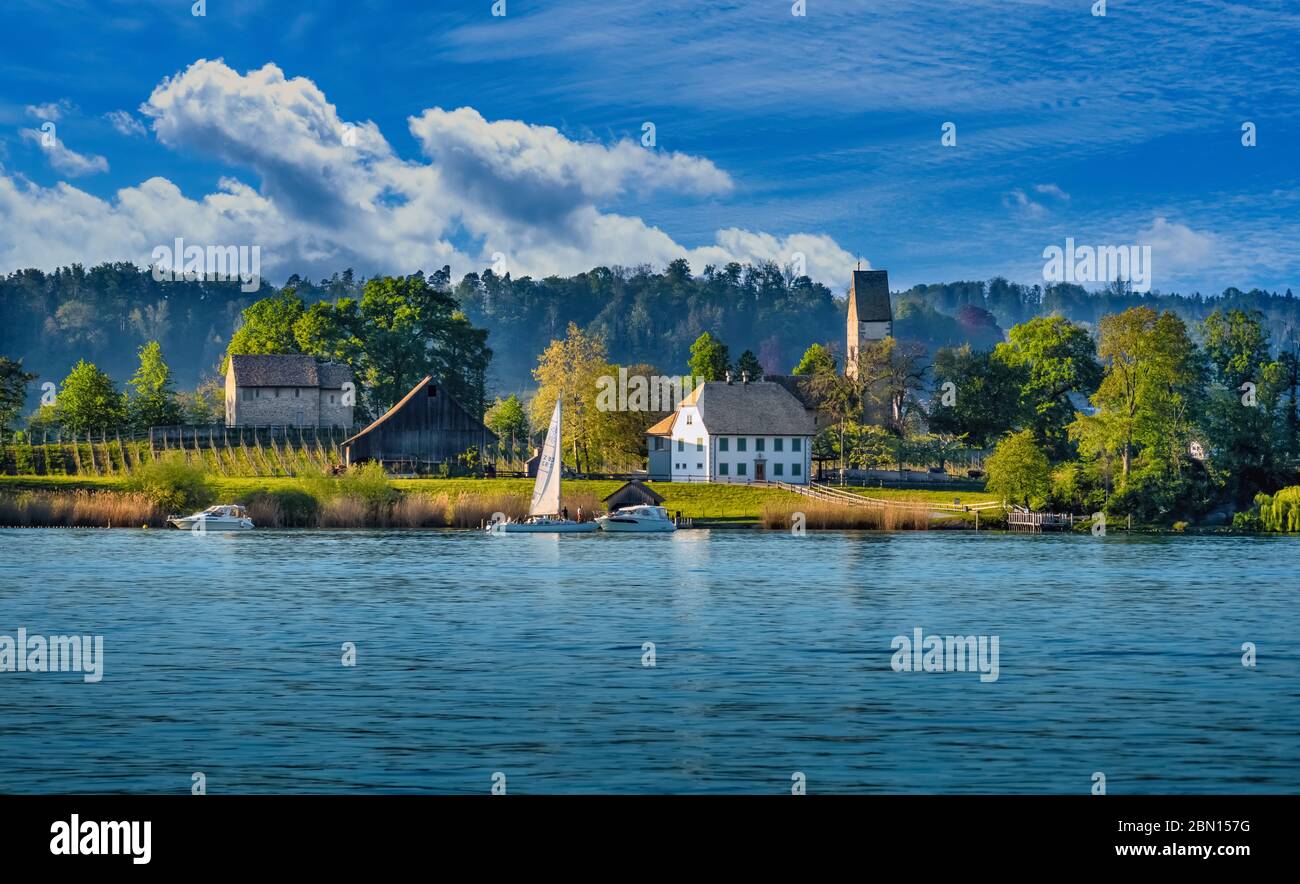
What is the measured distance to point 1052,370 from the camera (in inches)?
4870

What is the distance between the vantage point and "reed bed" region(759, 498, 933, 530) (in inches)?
3652

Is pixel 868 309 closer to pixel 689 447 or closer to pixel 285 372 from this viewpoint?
pixel 689 447

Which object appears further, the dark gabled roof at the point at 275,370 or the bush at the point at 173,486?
the dark gabled roof at the point at 275,370

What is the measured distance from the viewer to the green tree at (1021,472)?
9450 cm

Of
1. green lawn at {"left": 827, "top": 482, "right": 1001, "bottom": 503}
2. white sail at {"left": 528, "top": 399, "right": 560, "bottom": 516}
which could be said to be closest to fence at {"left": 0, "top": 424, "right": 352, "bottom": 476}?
white sail at {"left": 528, "top": 399, "right": 560, "bottom": 516}

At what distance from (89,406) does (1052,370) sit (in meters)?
79.9

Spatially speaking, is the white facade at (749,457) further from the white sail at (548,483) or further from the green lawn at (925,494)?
the white sail at (548,483)

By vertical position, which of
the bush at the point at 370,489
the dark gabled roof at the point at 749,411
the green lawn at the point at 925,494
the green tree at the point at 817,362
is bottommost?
the green lawn at the point at 925,494

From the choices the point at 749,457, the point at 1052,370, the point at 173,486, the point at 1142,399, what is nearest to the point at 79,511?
the point at 173,486

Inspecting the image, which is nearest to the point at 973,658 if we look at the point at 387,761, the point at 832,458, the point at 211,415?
the point at 387,761

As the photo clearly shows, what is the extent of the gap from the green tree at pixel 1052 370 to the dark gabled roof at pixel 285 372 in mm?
59717

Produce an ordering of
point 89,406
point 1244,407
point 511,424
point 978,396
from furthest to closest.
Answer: point 511,424, point 978,396, point 89,406, point 1244,407

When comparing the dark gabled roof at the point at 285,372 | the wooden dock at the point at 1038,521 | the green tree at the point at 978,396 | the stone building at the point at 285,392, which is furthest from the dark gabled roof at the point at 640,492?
the dark gabled roof at the point at 285,372
